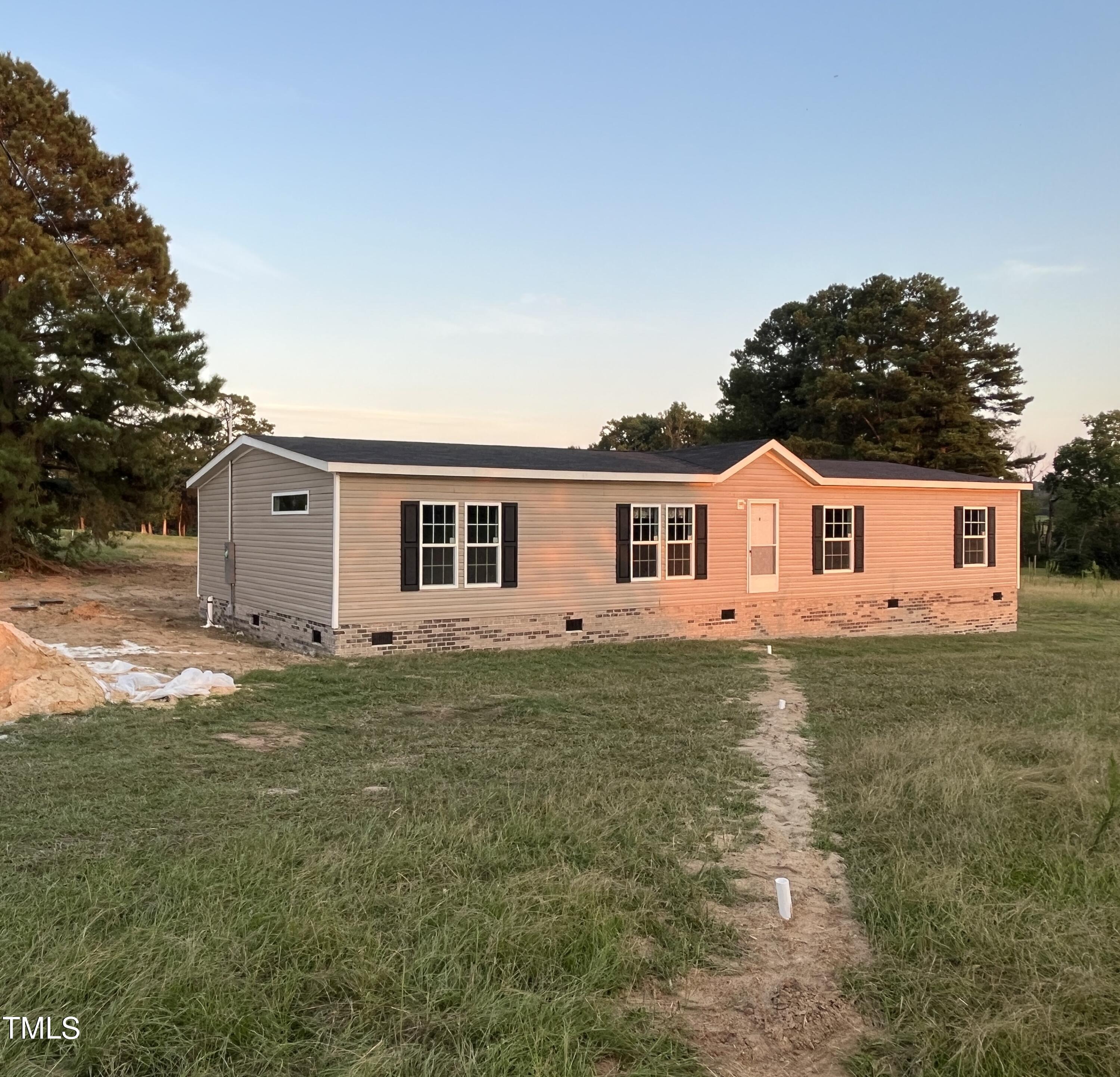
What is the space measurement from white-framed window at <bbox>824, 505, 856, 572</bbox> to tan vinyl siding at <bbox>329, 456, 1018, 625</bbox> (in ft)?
0.62

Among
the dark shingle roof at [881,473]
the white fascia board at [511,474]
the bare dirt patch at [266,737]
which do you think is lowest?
the bare dirt patch at [266,737]

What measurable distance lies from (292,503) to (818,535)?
9.78 m

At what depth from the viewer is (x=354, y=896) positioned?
13.4 ft

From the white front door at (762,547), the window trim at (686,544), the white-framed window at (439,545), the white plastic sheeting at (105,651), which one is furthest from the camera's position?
the white front door at (762,547)

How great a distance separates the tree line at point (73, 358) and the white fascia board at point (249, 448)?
18.7ft

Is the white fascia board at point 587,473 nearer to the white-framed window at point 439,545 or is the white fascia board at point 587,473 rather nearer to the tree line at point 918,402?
the white-framed window at point 439,545

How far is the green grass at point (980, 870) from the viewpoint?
3.19 metres

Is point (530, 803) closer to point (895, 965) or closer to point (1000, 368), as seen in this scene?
point (895, 965)

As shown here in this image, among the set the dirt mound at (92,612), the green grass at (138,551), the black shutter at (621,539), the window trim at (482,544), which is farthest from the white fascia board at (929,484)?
the green grass at (138,551)

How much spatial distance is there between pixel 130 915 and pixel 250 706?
5548 mm

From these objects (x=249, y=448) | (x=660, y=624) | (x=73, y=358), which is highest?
(x=73, y=358)

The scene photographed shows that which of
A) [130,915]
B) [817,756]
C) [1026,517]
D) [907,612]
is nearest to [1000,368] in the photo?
[1026,517]

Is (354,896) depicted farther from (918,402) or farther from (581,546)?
(918,402)

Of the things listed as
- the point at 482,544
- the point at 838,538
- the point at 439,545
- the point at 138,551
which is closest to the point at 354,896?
the point at 439,545
